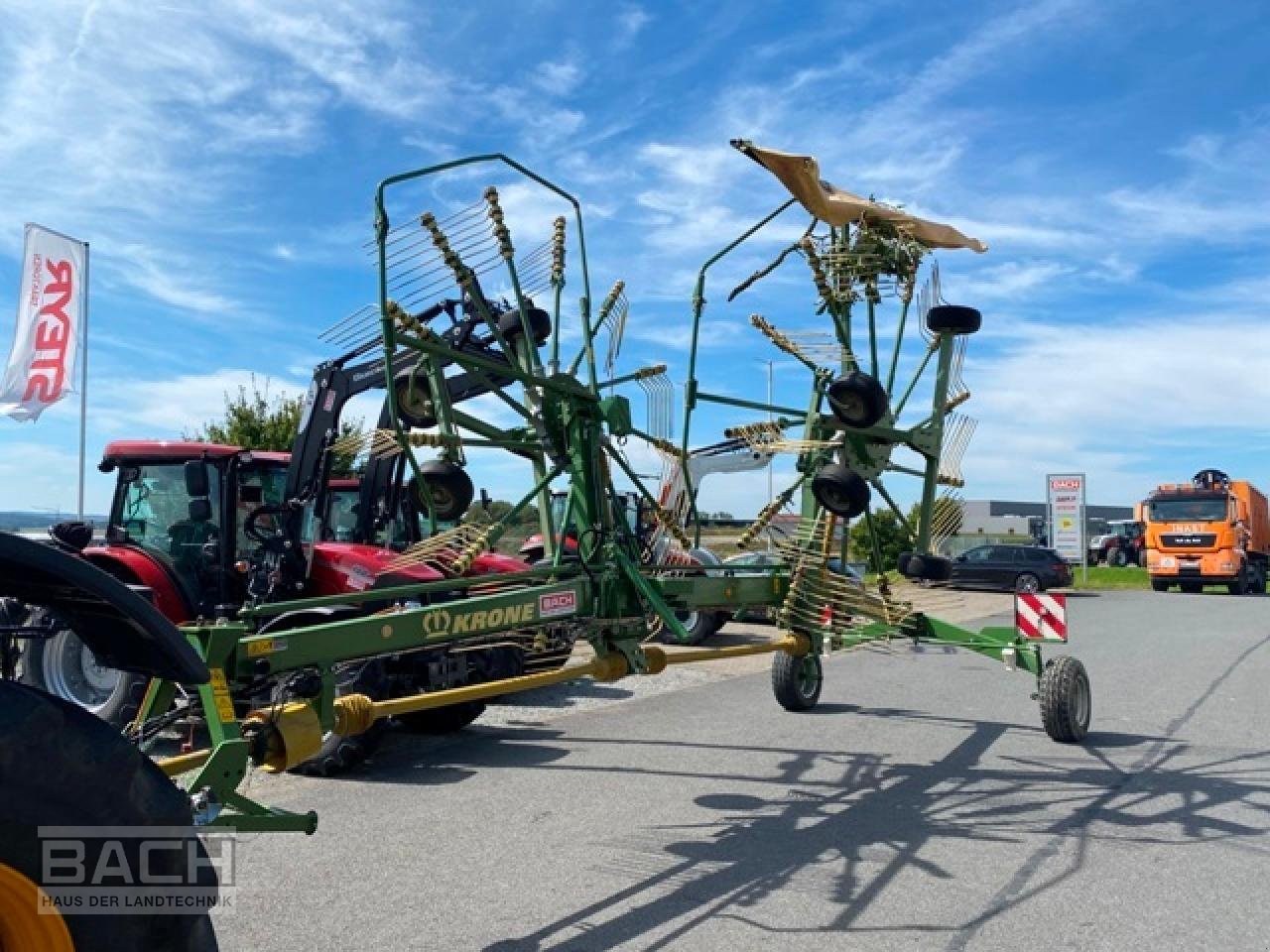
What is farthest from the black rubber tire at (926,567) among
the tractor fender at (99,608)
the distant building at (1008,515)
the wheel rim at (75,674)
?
the distant building at (1008,515)

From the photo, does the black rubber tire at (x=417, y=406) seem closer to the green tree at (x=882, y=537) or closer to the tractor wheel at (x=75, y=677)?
the green tree at (x=882, y=537)

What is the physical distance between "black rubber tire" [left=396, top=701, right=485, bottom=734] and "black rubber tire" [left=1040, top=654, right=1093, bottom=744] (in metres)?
4.26

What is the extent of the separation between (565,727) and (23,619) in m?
4.08

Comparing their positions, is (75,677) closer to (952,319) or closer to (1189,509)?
(952,319)

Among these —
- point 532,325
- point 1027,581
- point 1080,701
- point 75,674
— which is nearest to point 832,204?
point 532,325

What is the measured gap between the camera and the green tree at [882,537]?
7648 millimetres

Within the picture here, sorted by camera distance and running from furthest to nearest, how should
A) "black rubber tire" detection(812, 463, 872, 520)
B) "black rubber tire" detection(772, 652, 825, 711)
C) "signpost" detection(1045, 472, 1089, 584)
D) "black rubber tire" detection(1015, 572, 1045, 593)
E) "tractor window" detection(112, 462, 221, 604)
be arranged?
"signpost" detection(1045, 472, 1089, 584) → "black rubber tire" detection(1015, 572, 1045, 593) → "black rubber tire" detection(772, 652, 825, 711) → "tractor window" detection(112, 462, 221, 604) → "black rubber tire" detection(812, 463, 872, 520)

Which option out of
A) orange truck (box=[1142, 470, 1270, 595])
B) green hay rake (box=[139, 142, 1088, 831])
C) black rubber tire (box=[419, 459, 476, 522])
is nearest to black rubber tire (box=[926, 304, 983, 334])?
green hay rake (box=[139, 142, 1088, 831])

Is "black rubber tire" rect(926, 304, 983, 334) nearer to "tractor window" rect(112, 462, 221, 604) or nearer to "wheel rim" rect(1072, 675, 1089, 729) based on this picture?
"wheel rim" rect(1072, 675, 1089, 729)

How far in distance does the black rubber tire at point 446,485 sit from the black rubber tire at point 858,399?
7.06 ft

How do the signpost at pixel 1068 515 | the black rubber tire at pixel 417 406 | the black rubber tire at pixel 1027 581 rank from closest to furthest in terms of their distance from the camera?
the black rubber tire at pixel 417 406 < the black rubber tire at pixel 1027 581 < the signpost at pixel 1068 515

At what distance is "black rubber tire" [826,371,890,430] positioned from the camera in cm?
627

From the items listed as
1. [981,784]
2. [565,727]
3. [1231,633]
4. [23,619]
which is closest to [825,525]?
[981,784]

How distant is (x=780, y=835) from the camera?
18.9ft
